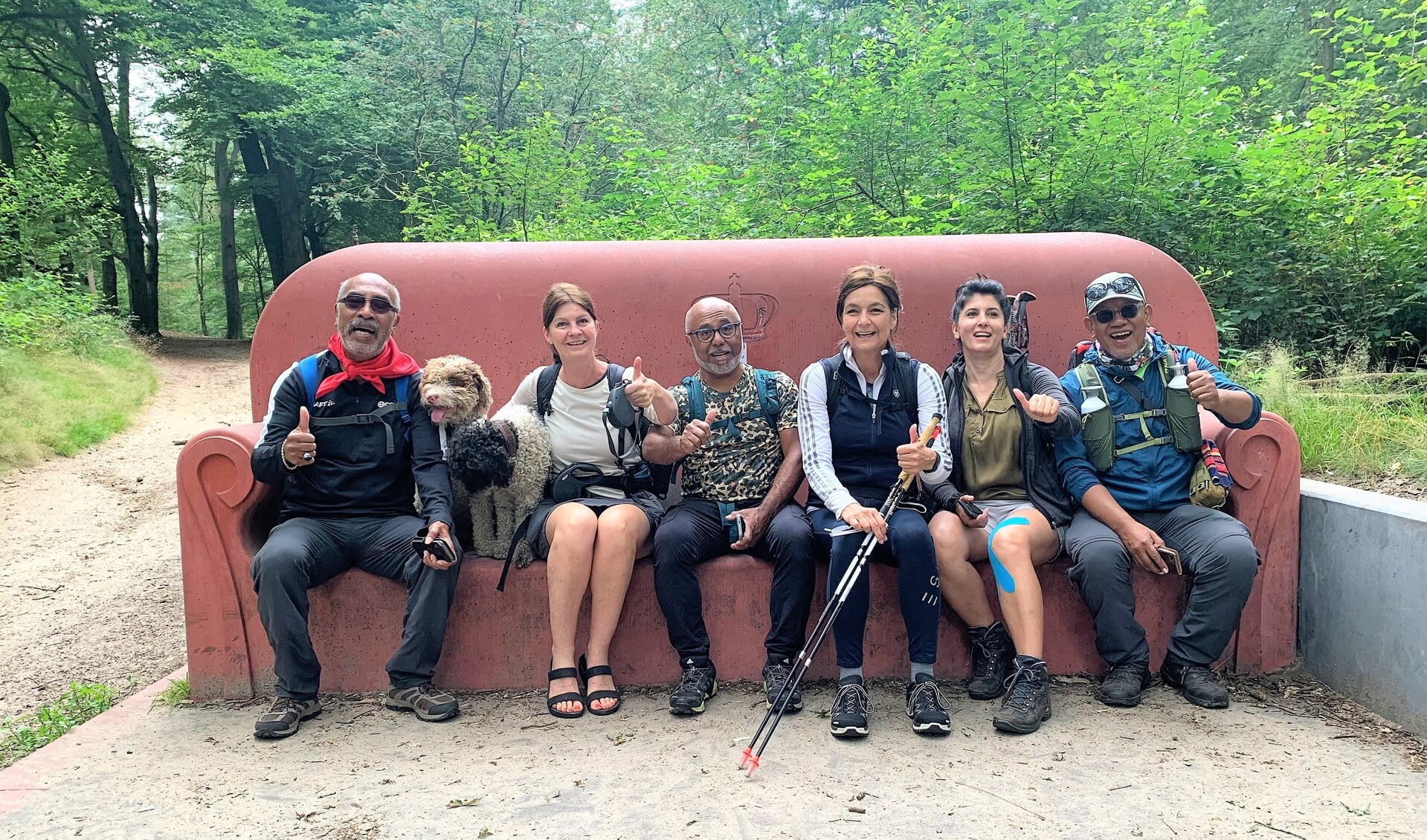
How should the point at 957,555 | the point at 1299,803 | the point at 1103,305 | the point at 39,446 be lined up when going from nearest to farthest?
the point at 1299,803 < the point at 957,555 < the point at 1103,305 < the point at 39,446

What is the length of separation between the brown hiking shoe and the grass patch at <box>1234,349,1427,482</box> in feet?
12.7

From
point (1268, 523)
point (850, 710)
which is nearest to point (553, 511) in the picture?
point (850, 710)

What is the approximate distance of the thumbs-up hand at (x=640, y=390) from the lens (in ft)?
10.4

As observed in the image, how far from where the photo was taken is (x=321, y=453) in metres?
3.19

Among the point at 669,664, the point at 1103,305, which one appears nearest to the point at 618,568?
the point at 669,664

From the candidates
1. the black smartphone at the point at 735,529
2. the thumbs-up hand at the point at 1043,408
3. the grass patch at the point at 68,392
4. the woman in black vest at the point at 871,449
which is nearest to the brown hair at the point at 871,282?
the woman in black vest at the point at 871,449

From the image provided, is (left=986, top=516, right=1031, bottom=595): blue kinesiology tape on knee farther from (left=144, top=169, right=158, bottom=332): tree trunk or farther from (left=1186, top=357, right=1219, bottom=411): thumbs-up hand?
(left=144, top=169, right=158, bottom=332): tree trunk

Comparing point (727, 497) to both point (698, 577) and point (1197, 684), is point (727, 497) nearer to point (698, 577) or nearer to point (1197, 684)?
point (698, 577)

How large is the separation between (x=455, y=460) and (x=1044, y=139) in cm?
578

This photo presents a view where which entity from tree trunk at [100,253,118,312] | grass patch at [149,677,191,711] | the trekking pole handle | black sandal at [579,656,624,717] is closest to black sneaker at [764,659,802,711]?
black sandal at [579,656,624,717]

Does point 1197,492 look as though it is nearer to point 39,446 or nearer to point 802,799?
point 802,799

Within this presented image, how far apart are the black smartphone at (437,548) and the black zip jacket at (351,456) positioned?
0.17 meters

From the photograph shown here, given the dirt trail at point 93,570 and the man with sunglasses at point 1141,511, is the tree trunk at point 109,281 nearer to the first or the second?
the dirt trail at point 93,570

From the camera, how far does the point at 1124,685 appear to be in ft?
9.71
